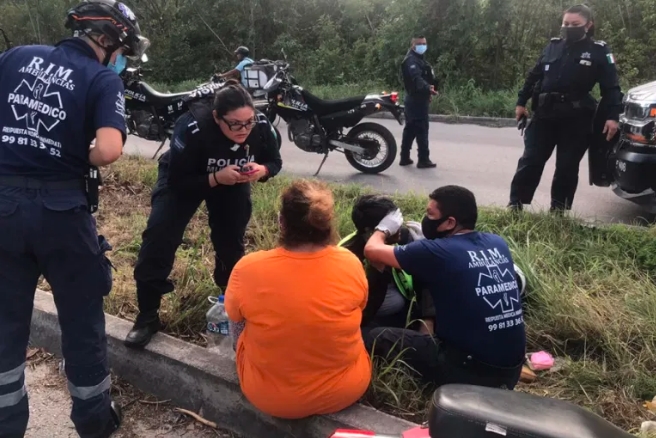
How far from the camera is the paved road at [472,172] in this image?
20.0 feet

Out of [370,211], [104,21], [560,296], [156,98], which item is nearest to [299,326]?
[370,211]

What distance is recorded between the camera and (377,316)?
3.34 m

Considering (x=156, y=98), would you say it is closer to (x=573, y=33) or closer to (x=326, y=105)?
(x=326, y=105)

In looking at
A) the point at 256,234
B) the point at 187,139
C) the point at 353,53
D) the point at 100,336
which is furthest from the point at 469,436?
the point at 353,53

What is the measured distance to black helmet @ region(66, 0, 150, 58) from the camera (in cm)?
254

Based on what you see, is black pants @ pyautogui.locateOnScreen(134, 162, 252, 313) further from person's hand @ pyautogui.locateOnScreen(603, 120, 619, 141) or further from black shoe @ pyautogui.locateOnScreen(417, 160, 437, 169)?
black shoe @ pyautogui.locateOnScreen(417, 160, 437, 169)

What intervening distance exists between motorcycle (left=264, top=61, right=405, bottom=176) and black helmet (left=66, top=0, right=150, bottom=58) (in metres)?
5.05

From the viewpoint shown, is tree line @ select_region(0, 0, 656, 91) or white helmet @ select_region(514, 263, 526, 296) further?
tree line @ select_region(0, 0, 656, 91)

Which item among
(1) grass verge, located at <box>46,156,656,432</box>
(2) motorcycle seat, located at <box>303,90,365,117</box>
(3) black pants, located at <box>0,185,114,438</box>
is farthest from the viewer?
(2) motorcycle seat, located at <box>303,90,365,117</box>

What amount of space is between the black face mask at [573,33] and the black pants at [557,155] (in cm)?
62

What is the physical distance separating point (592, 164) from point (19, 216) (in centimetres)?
456

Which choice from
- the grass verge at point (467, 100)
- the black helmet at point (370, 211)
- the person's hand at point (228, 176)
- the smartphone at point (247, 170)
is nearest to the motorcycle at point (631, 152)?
the black helmet at point (370, 211)

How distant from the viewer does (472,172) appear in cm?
775

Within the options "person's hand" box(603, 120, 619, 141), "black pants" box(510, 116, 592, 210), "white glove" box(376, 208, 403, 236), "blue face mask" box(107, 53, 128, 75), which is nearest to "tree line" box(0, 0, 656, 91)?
"black pants" box(510, 116, 592, 210)
